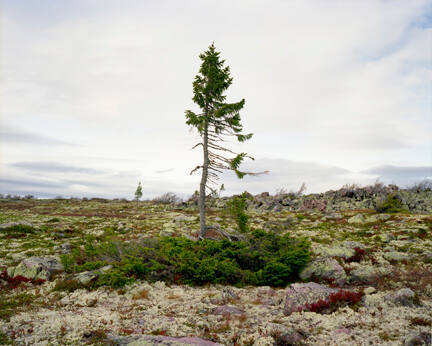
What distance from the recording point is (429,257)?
45.0 ft

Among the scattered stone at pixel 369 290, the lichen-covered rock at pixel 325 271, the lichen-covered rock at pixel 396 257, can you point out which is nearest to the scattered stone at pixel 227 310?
the scattered stone at pixel 369 290

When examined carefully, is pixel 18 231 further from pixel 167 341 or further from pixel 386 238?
pixel 386 238

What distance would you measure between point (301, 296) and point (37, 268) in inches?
490

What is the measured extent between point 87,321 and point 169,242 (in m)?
6.14

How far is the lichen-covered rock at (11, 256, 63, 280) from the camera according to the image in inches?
485

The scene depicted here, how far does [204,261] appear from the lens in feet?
37.1

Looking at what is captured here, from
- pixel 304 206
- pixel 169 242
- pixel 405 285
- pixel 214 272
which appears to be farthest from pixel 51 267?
pixel 304 206

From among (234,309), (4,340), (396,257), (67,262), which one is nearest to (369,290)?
(234,309)

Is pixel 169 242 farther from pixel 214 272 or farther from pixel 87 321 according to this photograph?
pixel 87 321

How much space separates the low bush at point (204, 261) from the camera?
→ 11227 millimetres

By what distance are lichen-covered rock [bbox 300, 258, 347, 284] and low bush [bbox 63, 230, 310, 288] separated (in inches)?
15.3

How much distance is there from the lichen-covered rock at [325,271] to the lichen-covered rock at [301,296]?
8.95 feet

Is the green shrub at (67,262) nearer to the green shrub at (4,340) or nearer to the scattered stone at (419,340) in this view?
Result: the green shrub at (4,340)

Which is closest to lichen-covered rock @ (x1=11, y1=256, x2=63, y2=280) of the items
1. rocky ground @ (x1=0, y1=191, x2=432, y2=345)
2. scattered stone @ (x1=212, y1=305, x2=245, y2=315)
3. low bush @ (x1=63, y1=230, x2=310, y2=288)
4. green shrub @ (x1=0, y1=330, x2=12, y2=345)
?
rocky ground @ (x1=0, y1=191, x2=432, y2=345)
